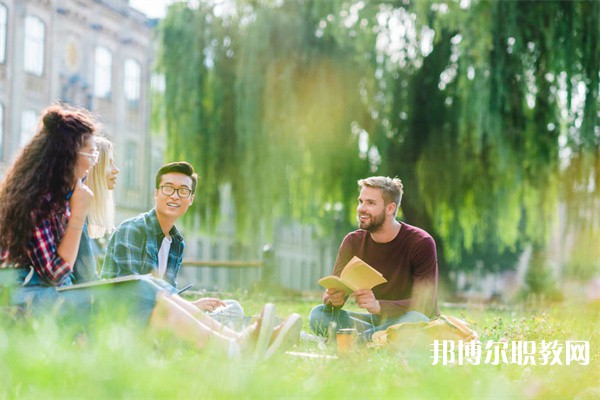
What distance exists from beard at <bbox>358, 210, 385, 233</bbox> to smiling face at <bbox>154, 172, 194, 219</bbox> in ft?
4.01

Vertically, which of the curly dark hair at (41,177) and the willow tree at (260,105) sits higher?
the willow tree at (260,105)

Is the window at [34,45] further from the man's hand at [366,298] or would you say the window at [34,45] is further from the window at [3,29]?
the man's hand at [366,298]

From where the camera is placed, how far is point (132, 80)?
36.0m

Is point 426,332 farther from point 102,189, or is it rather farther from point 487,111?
point 487,111

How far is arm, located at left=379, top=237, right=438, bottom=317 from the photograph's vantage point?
6.27 metres

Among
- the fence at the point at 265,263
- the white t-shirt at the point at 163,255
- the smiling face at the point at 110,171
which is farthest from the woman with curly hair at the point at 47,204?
the fence at the point at 265,263

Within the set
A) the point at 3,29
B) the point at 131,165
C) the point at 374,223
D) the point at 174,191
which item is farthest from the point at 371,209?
the point at 131,165

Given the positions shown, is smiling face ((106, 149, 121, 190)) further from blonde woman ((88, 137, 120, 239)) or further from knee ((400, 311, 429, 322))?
knee ((400, 311, 429, 322))

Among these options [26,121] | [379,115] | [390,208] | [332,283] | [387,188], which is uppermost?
[26,121]

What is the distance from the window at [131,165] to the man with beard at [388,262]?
96.3 ft

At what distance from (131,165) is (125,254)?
3084 centimetres

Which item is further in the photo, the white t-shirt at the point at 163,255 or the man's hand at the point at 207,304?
the white t-shirt at the point at 163,255

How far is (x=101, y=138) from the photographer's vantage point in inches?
213

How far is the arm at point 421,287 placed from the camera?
6.27m
